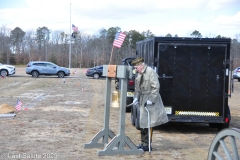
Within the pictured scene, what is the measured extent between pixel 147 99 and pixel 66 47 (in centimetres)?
8504

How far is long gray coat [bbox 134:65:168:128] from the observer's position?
8.06 m

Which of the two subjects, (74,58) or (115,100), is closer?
(115,100)

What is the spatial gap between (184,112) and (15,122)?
4543mm

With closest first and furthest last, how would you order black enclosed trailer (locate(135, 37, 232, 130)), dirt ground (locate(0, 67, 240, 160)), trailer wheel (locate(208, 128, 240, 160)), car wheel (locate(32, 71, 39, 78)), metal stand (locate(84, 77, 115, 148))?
1. trailer wheel (locate(208, 128, 240, 160))
2. dirt ground (locate(0, 67, 240, 160))
3. metal stand (locate(84, 77, 115, 148))
4. black enclosed trailer (locate(135, 37, 232, 130))
5. car wheel (locate(32, 71, 39, 78))

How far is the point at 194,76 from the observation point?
34.2 feet

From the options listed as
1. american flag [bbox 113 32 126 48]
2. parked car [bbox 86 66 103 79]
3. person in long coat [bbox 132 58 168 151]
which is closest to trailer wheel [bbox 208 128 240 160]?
person in long coat [bbox 132 58 168 151]

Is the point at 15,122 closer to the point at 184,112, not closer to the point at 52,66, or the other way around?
the point at 184,112

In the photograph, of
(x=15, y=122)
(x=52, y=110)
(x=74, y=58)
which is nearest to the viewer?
(x=15, y=122)

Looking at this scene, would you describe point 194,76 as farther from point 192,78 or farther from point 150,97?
point 150,97

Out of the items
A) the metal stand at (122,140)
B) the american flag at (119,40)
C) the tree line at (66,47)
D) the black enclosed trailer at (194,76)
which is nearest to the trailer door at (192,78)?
the black enclosed trailer at (194,76)

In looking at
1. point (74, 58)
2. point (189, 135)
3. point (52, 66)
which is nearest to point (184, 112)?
point (189, 135)

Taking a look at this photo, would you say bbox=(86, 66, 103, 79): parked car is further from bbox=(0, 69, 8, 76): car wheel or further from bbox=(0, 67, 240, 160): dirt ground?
bbox=(0, 67, 240, 160): dirt ground

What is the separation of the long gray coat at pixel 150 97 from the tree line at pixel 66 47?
197 ft

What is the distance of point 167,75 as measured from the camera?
10.4 m
